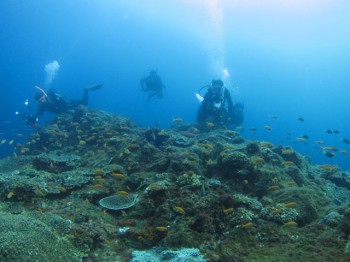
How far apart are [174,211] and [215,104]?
14383 mm

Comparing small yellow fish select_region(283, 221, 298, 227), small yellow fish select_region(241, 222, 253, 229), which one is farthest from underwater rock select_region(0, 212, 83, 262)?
small yellow fish select_region(283, 221, 298, 227)

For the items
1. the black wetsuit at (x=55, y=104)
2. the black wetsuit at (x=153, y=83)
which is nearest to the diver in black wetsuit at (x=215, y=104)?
the black wetsuit at (x=55, y=104)

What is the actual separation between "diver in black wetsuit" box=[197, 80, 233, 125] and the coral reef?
27.6 feet

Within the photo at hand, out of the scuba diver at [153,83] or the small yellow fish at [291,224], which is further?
the scuba diver at [153,83]

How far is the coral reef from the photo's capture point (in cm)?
562

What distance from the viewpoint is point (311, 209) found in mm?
7727

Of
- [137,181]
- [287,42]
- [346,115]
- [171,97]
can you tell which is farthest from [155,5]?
[346,115]

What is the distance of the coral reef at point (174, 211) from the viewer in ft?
18.4

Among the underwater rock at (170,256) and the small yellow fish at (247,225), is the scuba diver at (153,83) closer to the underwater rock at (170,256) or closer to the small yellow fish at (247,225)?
the small yellow fish at (247,225)

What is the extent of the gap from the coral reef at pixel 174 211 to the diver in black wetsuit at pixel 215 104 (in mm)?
8419

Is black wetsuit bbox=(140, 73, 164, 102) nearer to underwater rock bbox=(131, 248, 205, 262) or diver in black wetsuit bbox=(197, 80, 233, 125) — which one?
diver in black wetsuit bbox=(197, 80, 233, 125)

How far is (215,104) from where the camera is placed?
2094 centimetres

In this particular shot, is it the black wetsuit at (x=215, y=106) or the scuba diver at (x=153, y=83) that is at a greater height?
the scuba diver at (x=153, y=83)

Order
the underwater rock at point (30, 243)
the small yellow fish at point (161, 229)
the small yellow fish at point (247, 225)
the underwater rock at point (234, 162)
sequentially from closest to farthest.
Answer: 1. the underwater rock at point (30, 243)
2. the small yellow fish at point (247, 225)
3. the small yellow fish at point (161, 229)
4. the underwater rock at point (234, 162)
